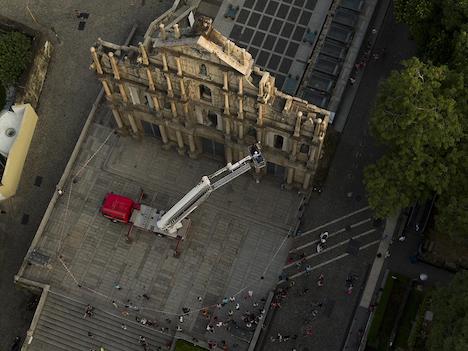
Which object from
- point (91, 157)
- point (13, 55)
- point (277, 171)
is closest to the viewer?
point (277, 171)

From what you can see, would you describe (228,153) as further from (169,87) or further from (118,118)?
(118,118)

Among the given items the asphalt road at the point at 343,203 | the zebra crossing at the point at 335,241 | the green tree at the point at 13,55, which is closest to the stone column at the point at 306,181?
the asphalt road at the point at 343,203

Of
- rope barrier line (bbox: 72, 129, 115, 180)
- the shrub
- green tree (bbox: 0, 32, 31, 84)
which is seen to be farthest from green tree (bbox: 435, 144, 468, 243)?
the shrub

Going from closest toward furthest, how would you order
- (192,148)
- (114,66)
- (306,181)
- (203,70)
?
1. (203,70)
2. (114,66)
3. (306,181)
4. (192,148)

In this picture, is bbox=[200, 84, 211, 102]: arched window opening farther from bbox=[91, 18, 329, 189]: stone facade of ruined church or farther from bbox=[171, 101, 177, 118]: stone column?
bbox=[171, 101, 177, 118]: stone column

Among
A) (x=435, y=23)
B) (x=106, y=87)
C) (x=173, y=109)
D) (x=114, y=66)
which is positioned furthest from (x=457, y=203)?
(x=106, y=87)

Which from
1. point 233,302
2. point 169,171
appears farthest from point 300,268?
point 169,171
